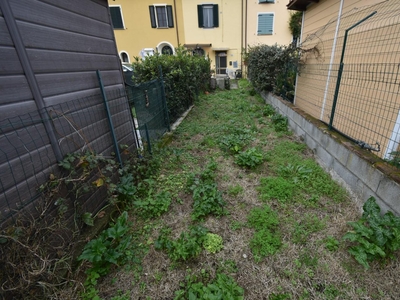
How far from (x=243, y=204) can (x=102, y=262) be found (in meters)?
1.65

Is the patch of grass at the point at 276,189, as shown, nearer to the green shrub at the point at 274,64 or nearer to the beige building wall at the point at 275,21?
the green shrub at the point at 274,64

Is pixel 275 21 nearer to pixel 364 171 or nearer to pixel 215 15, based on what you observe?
pixel 215 15

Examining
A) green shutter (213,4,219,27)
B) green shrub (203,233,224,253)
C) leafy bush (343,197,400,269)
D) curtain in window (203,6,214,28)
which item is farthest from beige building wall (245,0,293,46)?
green shrub (203,233,224,253)

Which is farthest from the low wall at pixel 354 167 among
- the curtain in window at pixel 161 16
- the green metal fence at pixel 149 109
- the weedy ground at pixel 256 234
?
the curtain in window at pixel 161 16

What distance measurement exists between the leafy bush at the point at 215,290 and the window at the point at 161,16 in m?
17.7

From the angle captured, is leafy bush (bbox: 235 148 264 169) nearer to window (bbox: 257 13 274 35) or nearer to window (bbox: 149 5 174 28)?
window (bbox: 257 13 274 35)

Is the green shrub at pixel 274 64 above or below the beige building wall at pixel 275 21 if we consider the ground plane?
below

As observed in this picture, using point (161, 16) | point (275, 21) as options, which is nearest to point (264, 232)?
point (161, 16)

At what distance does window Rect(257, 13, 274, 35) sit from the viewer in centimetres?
1500

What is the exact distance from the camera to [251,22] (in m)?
15.1

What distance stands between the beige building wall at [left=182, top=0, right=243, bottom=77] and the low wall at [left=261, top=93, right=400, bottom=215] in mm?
14040

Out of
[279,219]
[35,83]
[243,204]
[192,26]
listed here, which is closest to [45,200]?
[35,83]

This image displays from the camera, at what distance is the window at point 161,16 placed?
1496 cm

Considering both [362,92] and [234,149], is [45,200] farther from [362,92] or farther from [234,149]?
[362,92]
